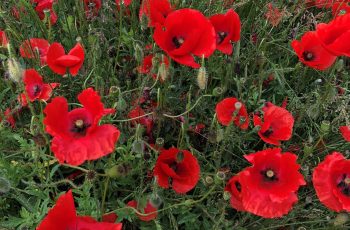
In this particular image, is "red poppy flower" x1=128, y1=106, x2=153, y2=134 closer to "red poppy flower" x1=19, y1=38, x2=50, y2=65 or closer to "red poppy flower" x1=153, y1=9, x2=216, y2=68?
"red poppy flower" x1=153, y1=9, x2=216, y2=68

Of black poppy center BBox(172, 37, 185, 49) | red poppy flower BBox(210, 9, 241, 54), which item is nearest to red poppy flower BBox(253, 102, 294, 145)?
red poppy flower BBox(210, 9, 241, 54)

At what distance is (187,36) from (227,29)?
0.82 feet

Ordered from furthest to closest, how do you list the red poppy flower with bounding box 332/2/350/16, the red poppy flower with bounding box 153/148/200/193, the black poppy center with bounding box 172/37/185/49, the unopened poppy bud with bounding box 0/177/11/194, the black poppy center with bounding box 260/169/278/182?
the red poppy flower with bounding box 332/2/350/16 → the black poppy center with bounding box 172/37/185/49 → the red poppy flower with bounding box 153/148/200/193 → the black poppy center with bounding box 260/169/278/182 → the unopened poppy bud with bounding box 0/177/11/194

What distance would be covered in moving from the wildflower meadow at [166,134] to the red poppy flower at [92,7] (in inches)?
0.5

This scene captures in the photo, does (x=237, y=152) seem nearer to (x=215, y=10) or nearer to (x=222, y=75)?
(x=222, y=75)

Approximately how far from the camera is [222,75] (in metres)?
2.05

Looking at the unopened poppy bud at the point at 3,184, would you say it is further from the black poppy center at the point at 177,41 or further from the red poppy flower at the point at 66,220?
the black poppy center at the point at 177,41

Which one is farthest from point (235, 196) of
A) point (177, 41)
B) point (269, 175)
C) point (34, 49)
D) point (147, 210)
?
point (34, 49)

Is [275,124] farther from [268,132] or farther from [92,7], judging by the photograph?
[92,7]

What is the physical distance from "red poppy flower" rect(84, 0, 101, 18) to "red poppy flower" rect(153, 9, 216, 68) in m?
0.59

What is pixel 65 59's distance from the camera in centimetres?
158

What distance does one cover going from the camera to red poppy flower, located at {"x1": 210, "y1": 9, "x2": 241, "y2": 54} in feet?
5.82

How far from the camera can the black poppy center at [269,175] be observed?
4.79ft

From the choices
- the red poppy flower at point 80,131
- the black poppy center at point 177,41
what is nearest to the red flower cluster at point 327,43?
the black poppy center at point 177,41
